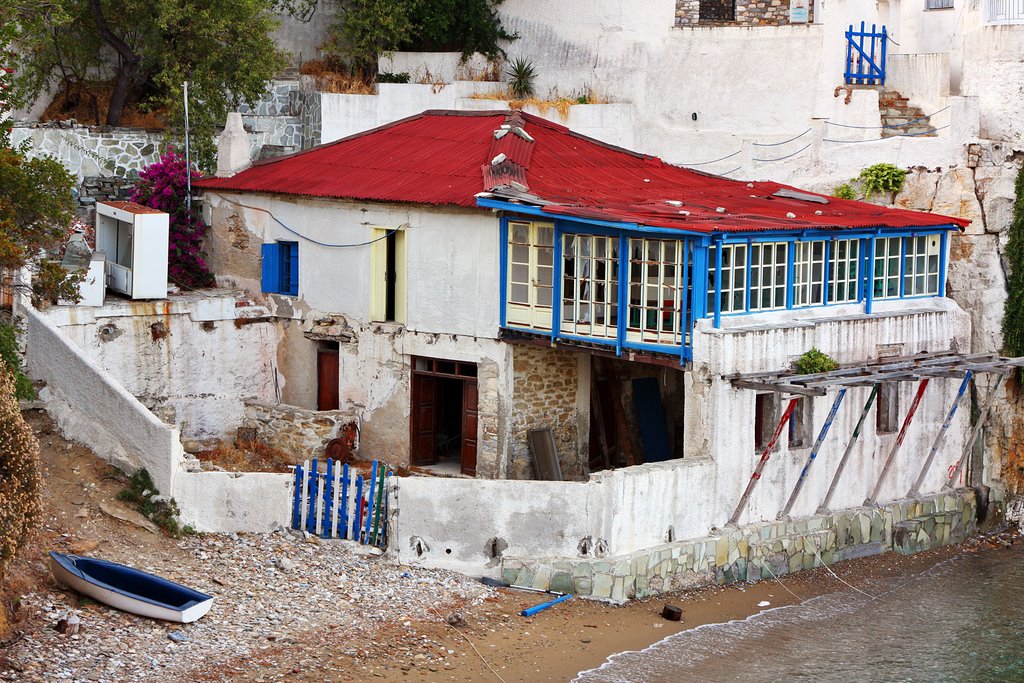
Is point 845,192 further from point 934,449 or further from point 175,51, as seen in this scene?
point 175,51

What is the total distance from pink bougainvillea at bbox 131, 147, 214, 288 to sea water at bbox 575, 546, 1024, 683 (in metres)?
13.0

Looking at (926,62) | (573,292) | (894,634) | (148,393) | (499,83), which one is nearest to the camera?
(894,634)

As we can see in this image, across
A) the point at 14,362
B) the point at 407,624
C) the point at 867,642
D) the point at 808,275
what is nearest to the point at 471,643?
the point at 407,624

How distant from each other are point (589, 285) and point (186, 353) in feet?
25.6

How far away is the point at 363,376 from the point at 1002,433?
458 inches

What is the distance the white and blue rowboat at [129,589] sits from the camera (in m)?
21.8

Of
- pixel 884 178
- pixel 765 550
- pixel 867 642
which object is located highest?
pixel 884 178

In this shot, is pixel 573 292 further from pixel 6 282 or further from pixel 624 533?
pixel 6 282

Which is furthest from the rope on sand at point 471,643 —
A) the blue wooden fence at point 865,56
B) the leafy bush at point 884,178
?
the blue wooden fence at point 865,56

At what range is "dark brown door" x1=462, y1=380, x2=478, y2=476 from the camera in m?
28.7

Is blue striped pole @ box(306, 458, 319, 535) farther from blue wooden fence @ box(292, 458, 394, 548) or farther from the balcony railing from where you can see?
the balcony railing

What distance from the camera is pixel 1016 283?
3009cm

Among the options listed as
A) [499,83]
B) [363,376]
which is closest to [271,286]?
[363,376]

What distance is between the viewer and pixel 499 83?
121 feet
